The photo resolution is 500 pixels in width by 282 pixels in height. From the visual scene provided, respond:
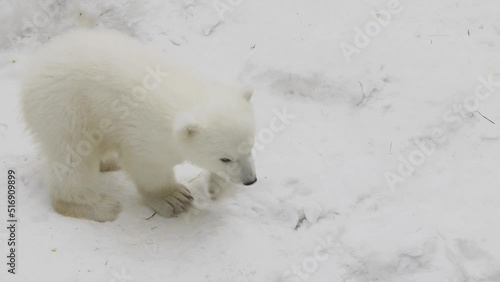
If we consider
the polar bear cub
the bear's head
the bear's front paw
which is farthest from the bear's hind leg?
the bear's head

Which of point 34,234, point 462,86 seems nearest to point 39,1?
point 34,234

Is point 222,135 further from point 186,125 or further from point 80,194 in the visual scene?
point 80,194

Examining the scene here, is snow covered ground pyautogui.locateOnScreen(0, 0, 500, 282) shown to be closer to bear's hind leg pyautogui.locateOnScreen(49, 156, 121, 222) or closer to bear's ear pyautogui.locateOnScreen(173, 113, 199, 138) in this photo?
bear's hind leg pyautogui.locateOnScreen(49, 156, 121, 222)

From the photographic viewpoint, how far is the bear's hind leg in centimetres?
391

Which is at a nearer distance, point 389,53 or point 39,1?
point 389,53

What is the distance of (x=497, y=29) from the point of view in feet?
16.1

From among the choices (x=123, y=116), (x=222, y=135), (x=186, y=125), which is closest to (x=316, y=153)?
(x=222, y=135)

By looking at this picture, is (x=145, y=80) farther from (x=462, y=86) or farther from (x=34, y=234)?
(x=462, y=86)

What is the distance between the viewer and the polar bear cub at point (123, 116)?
3555mm

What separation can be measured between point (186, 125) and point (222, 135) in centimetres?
21

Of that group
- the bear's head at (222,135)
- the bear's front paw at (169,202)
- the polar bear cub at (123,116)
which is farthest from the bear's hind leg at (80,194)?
the bear's head at (222,135)

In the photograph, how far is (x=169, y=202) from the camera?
13.3 feet

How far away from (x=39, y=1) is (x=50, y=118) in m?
2.28

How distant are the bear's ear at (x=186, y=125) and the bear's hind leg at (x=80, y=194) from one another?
76 centimetres
